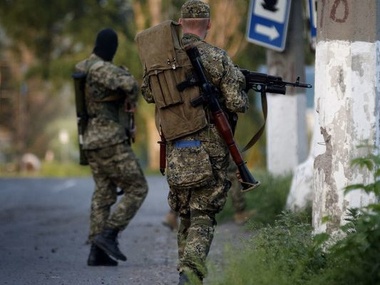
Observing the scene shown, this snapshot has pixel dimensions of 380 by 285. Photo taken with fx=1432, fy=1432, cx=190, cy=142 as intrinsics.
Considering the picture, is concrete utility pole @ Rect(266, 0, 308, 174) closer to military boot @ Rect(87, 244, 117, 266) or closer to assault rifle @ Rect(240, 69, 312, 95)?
military boot @ Rect(87, 244, 117, 266)

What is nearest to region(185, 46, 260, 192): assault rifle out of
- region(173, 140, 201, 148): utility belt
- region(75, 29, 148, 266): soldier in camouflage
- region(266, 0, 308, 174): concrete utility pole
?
region(173, 140, 201, 148): utility belt

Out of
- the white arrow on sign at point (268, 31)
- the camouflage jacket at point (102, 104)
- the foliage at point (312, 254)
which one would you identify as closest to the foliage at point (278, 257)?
the foliage at point (312, 254)

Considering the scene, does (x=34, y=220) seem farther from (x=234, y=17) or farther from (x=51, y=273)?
(x=234, y=17)

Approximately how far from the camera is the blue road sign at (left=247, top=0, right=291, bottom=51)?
16375 millimetres

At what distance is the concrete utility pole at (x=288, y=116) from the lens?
1823cm

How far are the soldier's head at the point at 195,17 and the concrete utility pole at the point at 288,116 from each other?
907 cm

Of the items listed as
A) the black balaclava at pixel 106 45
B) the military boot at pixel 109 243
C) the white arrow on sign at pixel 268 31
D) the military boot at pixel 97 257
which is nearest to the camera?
the military boot at pixel 109 243

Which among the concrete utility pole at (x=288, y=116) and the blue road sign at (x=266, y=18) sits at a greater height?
the blue road sign at (x=266, y=18)

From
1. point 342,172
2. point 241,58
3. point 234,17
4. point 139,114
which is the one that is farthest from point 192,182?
point 139,114

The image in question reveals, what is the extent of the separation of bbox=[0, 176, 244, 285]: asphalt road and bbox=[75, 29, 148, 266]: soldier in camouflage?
0.34 m

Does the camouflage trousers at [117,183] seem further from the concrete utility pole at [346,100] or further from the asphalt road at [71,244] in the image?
the concrete utility pole at [346,100]

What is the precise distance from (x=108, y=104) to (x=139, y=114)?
32.8 meters

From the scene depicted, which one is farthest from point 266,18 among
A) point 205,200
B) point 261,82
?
point 205,200

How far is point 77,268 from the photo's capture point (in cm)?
1192
